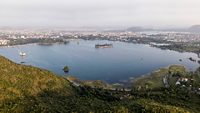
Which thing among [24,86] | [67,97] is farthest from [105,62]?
[24,86]

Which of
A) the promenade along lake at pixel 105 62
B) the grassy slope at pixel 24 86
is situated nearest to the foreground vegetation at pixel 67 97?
the grassy slope at pixel 24 86

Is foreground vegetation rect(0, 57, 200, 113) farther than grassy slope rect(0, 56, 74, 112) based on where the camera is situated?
No

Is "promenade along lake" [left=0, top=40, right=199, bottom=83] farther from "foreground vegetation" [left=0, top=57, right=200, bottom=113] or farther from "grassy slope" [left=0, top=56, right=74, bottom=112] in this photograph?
"grassy slope" [left=0, top=56, right=74, bottom=112]

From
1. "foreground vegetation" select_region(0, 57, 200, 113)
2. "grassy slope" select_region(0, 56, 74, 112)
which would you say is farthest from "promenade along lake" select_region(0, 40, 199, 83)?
"grassy slope" select_region(0, 56, 74, 112)

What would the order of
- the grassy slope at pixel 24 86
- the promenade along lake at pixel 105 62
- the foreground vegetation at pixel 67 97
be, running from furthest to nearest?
the promenade along lake at pixel 105 62
the grassy slope at pixel 24 86
the foreground vegetation at pixel 67 97

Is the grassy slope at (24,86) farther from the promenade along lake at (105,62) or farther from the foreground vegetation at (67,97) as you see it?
the promenade along lake at (105,62)

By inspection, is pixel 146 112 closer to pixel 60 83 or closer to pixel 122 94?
pixel 122 94

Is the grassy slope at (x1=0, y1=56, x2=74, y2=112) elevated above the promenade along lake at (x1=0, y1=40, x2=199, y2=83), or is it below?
above

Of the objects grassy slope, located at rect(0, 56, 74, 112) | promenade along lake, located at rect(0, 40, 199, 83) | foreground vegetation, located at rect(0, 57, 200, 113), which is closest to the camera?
foreground vegetation, located at rect(0, 57, 200, 113)

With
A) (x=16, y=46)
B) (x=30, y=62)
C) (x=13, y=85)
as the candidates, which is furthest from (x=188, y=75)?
(x=16, y=46)
